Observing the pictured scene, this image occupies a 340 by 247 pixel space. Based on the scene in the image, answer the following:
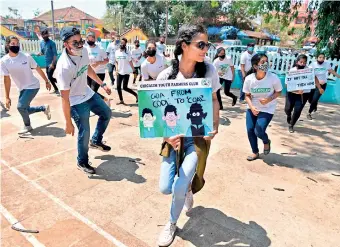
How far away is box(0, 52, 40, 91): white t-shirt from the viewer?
16.6ft

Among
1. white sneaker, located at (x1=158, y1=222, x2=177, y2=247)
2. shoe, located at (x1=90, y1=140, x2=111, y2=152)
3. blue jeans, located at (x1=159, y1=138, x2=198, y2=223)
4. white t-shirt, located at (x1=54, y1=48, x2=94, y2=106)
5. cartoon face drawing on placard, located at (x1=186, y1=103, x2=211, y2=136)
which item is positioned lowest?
white sneaker, located at (x1=158, y1=222, x2=177, y2=247)

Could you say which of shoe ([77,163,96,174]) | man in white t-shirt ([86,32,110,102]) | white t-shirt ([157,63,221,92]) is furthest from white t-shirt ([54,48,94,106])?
man in white t-shirt ([86,32,110,102])

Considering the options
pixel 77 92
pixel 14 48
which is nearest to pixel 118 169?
pixel 77 92

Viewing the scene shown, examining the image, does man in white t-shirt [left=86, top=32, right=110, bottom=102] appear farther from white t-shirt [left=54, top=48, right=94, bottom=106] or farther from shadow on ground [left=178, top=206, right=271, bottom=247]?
shadow on ground [left=178, top=206, right=271, bottom=247]

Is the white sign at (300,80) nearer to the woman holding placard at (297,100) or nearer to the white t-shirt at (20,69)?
the woman holding placard at (297,100)

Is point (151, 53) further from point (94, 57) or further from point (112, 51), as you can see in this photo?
point (112, 51)

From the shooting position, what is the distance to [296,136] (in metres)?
5.72

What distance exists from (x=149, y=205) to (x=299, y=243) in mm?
1564

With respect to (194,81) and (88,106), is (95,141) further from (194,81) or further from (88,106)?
(194,81)

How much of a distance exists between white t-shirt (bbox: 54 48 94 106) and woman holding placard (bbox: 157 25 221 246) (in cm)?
146

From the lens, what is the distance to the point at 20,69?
514 centimetres

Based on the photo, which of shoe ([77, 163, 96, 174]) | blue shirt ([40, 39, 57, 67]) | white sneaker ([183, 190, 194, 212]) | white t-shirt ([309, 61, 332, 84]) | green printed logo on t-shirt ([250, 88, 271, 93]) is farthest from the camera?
blue shirt ([40, 39, 57, 67])

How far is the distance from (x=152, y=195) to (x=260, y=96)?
7.32ft

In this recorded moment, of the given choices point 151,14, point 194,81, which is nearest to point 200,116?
point 194,81
